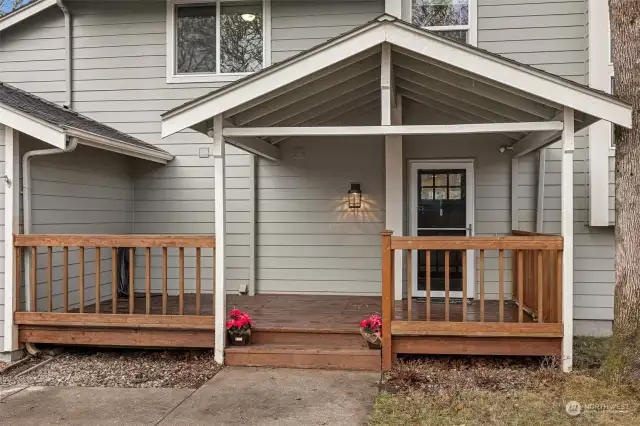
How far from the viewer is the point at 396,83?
20.1 feet

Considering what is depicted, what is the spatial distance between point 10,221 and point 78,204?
3.25 feet

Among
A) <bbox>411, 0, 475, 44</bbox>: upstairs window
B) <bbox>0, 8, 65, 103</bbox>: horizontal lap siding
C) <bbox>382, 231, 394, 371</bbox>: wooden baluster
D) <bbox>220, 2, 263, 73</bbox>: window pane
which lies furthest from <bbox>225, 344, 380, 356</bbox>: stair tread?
<bbox>0, 8, 65, 103</bbox>: horizontal lap siding

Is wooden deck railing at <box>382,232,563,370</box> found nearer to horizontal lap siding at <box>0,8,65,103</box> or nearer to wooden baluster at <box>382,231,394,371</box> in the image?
wooden baluster at <box>382,231,394,371</box>

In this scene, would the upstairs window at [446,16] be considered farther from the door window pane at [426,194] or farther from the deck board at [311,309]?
the deck board at [311,309]

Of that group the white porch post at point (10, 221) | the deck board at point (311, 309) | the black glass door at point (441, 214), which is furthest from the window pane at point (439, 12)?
the white porch post at point (10, 221)

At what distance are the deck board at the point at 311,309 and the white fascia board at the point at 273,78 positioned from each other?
2155mm

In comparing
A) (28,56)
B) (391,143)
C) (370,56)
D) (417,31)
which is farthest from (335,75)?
(28,56)

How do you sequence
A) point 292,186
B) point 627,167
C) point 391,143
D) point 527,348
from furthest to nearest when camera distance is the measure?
point 292,186, point 391,143, point 527,348, point 627,167

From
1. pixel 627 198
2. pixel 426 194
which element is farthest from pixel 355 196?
pixel 627 198

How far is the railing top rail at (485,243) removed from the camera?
191 inches

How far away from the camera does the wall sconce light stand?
7.09m

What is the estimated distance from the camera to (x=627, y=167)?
459 cm

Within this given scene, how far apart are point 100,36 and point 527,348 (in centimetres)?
679

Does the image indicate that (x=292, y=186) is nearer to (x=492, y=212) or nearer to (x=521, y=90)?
(x=492, y=212)
